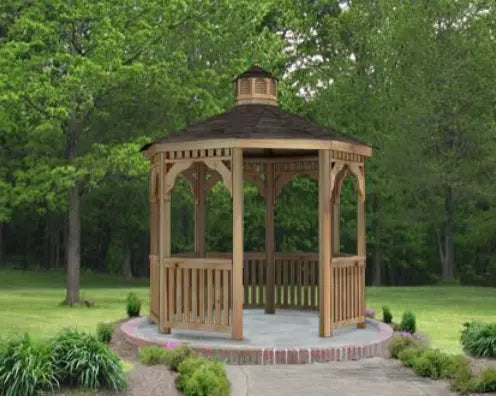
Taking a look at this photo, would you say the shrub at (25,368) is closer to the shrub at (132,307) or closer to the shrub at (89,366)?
the shrub at (89,366)

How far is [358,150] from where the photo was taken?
41.9ft

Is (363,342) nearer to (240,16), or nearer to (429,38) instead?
(240,16)

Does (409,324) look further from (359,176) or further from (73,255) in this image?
(73,255)

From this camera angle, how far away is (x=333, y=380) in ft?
29.9

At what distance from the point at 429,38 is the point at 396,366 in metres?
21.8

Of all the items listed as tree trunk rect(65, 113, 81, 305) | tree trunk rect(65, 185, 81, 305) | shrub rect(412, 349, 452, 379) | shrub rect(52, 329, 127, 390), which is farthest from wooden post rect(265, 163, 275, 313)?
shrub rect(52, 329, 127, 390)

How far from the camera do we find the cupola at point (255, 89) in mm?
14039

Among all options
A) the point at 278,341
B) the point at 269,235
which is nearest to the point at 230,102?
the point at 269,235

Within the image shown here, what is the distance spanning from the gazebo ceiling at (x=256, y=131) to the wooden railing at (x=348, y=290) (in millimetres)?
1890

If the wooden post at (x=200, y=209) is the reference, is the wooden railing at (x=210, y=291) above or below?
below

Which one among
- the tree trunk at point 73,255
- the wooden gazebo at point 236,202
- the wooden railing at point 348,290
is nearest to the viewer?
the wooden gazebo at point 236,202

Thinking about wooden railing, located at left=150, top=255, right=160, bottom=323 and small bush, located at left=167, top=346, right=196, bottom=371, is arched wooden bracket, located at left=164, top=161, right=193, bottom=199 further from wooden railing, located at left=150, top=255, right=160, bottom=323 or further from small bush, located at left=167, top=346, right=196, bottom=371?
small bush, located at left=167, top=346, right=196, bottom=371

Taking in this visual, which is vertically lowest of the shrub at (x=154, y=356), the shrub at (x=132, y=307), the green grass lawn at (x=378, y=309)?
the green grass lawn at (x=378, y=309)

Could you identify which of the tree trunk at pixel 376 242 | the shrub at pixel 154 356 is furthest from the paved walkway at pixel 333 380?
the tree trunk at pixel 376 242
